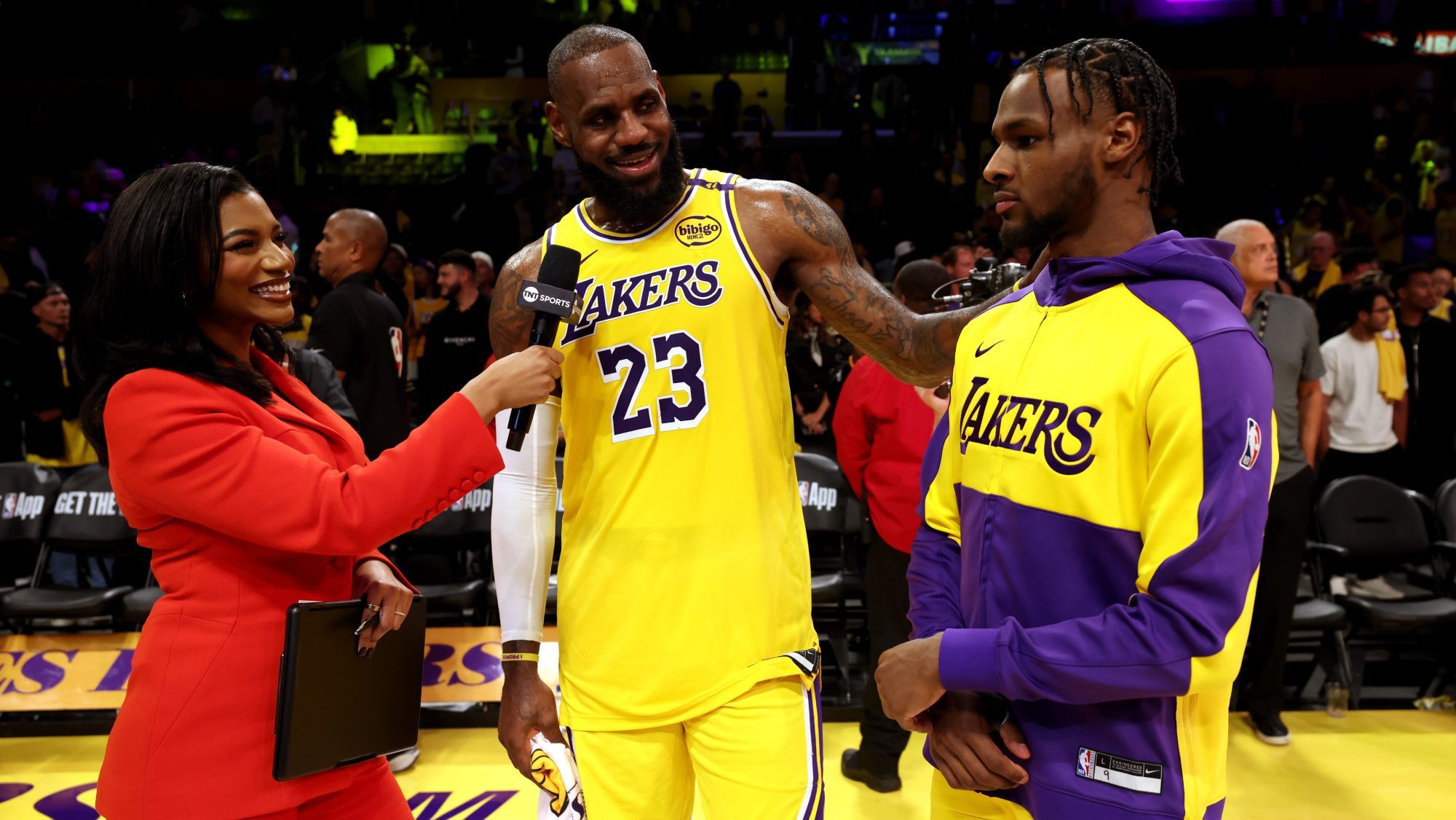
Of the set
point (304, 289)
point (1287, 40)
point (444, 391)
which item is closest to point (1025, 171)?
point (444, 391)

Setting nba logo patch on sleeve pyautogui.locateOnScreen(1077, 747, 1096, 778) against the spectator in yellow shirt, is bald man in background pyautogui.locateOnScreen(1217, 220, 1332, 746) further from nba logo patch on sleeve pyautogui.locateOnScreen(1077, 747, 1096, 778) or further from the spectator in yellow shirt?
the spectator in yellow shirt

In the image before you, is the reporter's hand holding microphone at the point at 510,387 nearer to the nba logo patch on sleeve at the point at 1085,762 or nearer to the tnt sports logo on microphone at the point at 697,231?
the tnt sports logo on microphone at the point at 697,231

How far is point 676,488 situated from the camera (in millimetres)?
2281

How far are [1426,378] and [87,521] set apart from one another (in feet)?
26.8

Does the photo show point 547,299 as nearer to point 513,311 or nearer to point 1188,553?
point 513,311

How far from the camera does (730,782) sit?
2.19m

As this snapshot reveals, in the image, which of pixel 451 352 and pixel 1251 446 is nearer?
pixel 1251 446

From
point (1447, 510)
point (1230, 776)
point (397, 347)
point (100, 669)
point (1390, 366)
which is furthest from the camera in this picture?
point (1390, 366)

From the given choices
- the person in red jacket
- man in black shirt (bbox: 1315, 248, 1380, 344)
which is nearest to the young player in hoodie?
the person in red jacket

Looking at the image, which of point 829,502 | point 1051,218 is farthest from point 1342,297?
point 1051,218

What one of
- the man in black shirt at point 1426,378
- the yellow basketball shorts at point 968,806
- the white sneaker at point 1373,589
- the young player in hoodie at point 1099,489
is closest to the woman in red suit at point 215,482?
the young player in hoodie at point 1099,489

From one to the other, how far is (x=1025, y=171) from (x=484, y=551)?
5069 millimetres

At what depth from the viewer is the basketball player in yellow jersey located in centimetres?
226

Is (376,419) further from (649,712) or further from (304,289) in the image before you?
(304,289)
